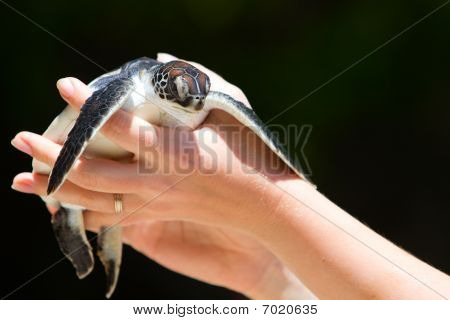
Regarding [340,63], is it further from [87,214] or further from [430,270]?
[430,270]

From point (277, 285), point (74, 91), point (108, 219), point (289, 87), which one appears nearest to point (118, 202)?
point (108, 219)

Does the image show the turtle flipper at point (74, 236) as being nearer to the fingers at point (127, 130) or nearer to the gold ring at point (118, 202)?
the gold ring at point (118, 202)

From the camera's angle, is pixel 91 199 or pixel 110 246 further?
pixel 110 246

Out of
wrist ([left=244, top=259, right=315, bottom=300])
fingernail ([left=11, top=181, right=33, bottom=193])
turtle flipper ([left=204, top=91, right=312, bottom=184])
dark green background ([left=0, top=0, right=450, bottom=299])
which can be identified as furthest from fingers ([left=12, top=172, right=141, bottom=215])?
dark green background ([left=0, top=0, right=450, bottom=299])

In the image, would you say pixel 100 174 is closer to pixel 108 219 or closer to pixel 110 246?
pixel 108 219

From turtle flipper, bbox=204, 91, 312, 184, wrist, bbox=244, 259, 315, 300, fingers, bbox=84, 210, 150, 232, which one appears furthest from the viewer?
wrist, bbox=244, 259, 315, 300

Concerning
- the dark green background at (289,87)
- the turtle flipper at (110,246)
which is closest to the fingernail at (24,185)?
the turtle flipper at (110,246)

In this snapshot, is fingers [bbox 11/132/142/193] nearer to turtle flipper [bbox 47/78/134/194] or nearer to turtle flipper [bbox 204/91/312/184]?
turtle flipper [bbox 47/78/134/194]
